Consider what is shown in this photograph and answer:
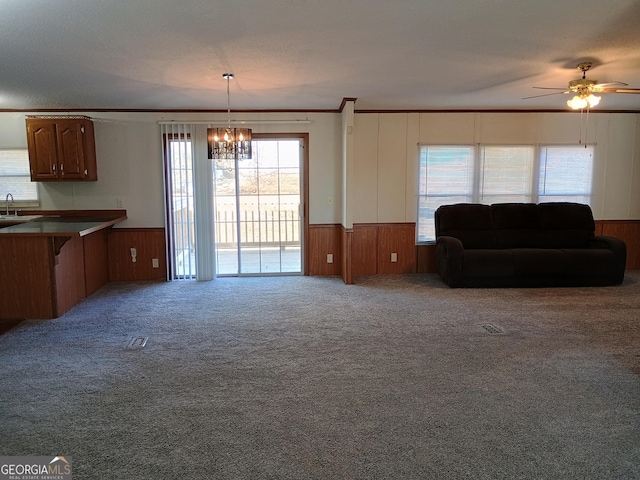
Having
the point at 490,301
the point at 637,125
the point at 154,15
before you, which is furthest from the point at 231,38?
the point at 637,125

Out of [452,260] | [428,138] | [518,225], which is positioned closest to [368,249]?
[452,260]

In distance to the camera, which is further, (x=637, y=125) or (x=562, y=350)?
(x=637, y=125)

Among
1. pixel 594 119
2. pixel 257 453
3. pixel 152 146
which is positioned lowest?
pixel 257 453

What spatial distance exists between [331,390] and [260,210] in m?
3.75

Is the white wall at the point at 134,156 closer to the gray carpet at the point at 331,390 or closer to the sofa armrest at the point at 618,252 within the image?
the gray carpet at the point at 331,390

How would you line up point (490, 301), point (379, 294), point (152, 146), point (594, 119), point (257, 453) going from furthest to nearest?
point (594, 119), point (152, 146), point (379, 294), point (490, 301), point (257, 453)

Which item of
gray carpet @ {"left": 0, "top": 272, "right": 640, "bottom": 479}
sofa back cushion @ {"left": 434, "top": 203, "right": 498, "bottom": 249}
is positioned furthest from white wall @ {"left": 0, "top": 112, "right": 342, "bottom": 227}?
gray carpet @ {"left": 0, "top": 272, "right": 640, "bottom": 479}

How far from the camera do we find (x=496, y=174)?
21.3 ft

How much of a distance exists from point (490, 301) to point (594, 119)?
3559 mm

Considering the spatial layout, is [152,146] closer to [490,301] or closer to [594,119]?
[490,301]

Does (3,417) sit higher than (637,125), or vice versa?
(637,125)

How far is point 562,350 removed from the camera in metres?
3.61

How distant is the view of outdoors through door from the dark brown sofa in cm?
209

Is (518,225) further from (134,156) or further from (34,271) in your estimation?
(34,271)
